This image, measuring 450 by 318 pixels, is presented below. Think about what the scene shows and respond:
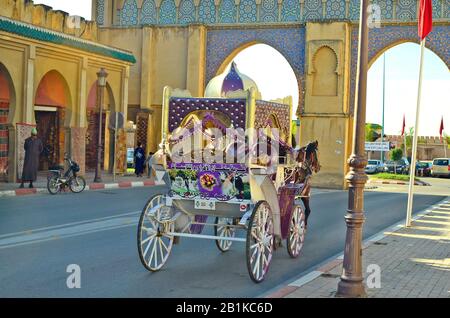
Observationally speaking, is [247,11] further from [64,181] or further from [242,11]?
[64,181]

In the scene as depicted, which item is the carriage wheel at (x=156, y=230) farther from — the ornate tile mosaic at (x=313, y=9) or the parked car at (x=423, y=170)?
the parked car at (x=423, y=170)

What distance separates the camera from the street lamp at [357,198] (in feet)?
21.5

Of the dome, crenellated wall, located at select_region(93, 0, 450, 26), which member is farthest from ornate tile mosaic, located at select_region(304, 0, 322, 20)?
the dome

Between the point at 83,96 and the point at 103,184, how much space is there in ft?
12.2

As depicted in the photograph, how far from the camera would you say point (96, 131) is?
27891mm

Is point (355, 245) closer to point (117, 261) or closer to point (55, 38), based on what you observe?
point (117, 261)

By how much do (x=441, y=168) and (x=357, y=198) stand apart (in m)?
50.3

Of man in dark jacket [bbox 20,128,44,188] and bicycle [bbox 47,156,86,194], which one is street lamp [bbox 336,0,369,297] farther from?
man in dark jacket [bbox 20,128,44,188]

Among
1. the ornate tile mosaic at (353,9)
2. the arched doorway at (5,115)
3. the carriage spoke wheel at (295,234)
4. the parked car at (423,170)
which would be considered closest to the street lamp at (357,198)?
the carriage spoke wheel at (295,234)

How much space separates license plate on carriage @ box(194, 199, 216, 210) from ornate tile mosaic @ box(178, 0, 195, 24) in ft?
70.3

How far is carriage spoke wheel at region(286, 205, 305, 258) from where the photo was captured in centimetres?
933

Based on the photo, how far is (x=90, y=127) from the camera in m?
27.7

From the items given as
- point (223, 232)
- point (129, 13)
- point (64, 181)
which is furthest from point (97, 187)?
point (223, 232)

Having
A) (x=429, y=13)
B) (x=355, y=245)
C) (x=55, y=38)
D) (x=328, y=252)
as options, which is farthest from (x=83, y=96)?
(x=355, y=245)
